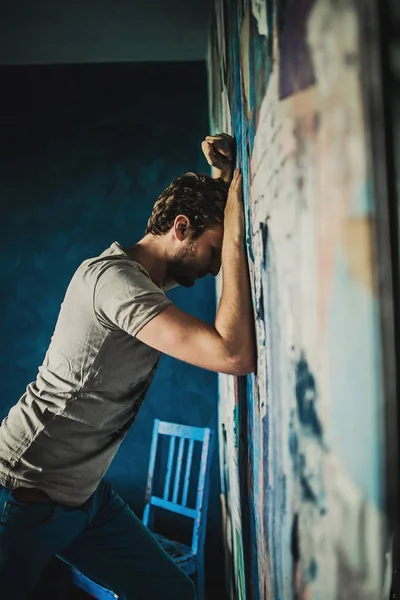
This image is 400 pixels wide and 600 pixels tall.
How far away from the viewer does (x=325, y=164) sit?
0.54 meters

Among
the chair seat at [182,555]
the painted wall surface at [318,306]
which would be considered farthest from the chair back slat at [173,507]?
the painted wall surface at [318,306]

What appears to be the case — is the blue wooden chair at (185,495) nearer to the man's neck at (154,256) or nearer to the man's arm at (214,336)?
the man's neck at (154,256)

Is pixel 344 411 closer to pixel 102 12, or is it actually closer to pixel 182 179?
pixel 182 179

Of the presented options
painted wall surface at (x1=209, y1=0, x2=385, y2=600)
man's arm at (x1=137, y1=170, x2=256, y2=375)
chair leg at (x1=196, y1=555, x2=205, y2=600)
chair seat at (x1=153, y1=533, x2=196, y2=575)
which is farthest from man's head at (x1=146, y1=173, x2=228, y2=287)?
chair leg at (x1=196, y1=555, x2=205, y2=600)

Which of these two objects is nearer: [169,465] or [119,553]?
[119,553]

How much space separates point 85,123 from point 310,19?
2.40 meters

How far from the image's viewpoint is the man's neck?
1.31 m

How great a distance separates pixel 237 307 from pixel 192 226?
1.08 feet

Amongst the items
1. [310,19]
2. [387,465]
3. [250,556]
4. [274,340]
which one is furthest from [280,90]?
[250,556]

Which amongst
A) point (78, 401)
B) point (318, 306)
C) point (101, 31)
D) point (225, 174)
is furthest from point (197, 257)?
point (101, 31)

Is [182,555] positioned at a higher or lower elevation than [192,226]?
lower

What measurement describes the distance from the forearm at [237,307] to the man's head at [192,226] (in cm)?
13

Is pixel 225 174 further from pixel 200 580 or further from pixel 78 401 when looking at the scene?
pixel 200 580

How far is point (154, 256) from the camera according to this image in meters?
1.32
